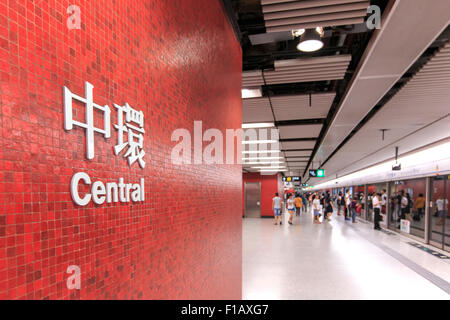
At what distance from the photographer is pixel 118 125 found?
3.45ft

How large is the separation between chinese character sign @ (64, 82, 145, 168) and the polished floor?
3.61m

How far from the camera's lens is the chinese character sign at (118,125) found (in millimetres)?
830

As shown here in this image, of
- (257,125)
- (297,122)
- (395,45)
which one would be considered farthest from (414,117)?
(395,45)

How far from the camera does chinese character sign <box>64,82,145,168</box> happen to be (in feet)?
2.72

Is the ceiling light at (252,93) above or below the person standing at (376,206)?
above

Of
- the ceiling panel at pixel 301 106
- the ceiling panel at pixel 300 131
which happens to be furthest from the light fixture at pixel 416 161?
the ceiling panel at pixel 301 106

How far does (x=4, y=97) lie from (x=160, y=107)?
2.63 ft

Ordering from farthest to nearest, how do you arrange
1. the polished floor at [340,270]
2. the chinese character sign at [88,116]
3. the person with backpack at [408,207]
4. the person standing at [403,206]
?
the person standing at [403,206] → the person with backpack at [408,207] → the polished floor at [340,270] → the chinese character sign at [88,116]

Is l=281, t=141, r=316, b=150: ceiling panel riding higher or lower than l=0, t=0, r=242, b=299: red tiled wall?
higher

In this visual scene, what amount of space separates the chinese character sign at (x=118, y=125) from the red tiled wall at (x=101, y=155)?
0.02 m

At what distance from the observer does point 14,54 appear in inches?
26.7

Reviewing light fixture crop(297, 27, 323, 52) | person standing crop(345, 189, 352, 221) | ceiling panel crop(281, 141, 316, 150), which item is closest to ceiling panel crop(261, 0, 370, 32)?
light fixture crop(297, 27, 323, 52)

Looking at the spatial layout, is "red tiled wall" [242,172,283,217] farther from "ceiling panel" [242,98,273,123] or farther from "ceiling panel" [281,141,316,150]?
"ceiling panel" [242,98,273,123]

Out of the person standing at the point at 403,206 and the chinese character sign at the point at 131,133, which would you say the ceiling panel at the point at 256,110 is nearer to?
the chinese character sign at the point at 131,133
